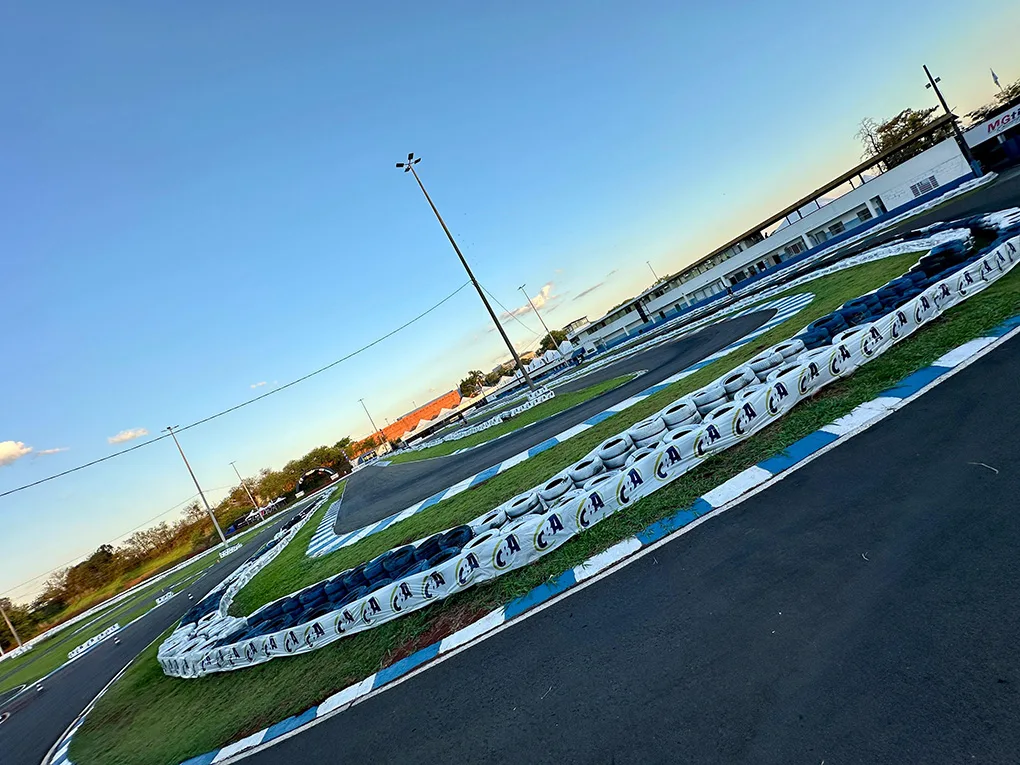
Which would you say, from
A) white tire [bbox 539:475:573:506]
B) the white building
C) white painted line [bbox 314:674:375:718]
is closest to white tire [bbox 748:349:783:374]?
white tire [bbox 539:475:573:506]

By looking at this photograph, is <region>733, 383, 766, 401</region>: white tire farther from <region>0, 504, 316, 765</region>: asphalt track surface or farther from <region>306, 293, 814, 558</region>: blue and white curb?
<region>0, 504, 316, 765</region>: asphalt track surface

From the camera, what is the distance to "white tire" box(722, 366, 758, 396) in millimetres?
8508

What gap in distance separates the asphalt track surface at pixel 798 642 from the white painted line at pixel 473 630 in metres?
0.30

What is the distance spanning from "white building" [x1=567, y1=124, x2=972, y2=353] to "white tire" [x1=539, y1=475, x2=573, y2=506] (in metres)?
36.9

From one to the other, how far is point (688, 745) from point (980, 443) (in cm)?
449

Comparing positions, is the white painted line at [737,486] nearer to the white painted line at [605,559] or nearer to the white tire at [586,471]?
the white painted line at [605,559]

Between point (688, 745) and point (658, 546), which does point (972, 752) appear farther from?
point (658, 546)

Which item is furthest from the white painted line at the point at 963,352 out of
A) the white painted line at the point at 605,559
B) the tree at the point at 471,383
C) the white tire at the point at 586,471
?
the tree at the point at 471,383

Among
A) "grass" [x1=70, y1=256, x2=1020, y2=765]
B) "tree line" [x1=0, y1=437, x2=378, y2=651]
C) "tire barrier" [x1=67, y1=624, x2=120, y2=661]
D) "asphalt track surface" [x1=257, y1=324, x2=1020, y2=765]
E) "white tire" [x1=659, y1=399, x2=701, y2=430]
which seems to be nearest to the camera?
"asphalt track surface" [x1=257, y1=324, x2=1020, y2=765]

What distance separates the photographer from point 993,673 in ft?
9.06

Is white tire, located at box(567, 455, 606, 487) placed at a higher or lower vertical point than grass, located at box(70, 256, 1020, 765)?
higher

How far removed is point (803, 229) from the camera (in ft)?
134

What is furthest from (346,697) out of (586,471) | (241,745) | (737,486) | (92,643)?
(92,643)

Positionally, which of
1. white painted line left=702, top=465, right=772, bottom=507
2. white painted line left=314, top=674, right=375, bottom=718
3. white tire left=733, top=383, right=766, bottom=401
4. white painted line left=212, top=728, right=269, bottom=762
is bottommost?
white painted line left=702, top=465, right=772, bottom=507
